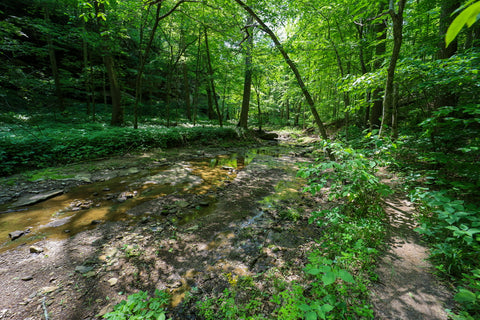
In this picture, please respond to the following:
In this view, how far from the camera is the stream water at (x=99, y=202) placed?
3520mm

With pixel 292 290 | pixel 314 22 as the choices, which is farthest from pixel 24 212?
pixel 314 22

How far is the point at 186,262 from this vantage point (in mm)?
2945

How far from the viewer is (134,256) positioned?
299 centimetres

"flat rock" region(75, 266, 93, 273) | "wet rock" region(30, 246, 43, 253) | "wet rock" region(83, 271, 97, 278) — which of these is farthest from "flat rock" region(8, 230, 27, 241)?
"wet rock" region(83, 271, 97, 278)

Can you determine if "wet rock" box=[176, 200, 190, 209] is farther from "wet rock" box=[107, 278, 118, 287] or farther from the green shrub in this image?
the green shrub

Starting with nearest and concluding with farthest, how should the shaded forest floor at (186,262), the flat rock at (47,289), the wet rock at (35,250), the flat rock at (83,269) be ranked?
1. the shaded forest floor at (186,262)
2. the flat rock at (47,289)
3. the flat rock at (83,269)
4. the wet rock at (35,250)

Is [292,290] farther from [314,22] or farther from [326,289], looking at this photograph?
[314,22]

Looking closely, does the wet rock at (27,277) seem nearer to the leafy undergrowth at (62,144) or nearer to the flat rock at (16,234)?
the flat rock at (16,234)

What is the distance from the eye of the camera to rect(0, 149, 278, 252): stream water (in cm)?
352

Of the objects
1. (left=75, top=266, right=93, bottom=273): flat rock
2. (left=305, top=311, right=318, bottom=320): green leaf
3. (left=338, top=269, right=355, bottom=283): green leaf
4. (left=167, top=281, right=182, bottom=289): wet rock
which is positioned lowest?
(left=167, top=281, right=182, bottom=289): wet rock

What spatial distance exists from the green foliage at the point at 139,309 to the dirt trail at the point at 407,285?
2.36 m

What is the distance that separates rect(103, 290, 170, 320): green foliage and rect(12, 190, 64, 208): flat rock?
4002 mm

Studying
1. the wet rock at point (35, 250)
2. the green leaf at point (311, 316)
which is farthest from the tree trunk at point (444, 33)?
the wet rock at point (35, 250)

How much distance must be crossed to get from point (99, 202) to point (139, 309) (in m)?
3.29
